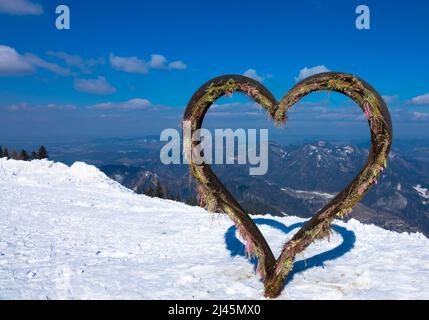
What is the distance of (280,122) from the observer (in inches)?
333

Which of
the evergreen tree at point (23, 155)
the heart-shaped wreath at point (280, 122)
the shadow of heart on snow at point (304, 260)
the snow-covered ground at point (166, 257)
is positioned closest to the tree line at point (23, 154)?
the evergreen tree at point (23, 155)

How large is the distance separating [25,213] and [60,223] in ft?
7.85

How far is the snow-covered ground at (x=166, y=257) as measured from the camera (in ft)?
30.8

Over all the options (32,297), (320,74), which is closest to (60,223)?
(32,297)

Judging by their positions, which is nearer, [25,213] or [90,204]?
[25,213]

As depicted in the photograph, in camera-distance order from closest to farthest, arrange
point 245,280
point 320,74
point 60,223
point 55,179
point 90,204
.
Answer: point 320,74 → point 245,280 → point 60,223 → point 90,204 → point 55,179

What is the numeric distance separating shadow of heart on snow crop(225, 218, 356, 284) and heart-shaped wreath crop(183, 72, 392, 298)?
111 centimetres

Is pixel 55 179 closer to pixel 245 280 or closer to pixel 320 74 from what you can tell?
pixel 245 280

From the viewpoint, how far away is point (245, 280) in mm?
10094

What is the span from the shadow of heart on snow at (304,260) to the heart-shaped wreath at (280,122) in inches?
43.6

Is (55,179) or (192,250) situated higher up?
(55,179)

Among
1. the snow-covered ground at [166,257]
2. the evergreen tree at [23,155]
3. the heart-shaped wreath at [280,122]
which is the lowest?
the snow-covered ground at [166,257]

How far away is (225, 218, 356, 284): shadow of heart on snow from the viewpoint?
11156 millimetres

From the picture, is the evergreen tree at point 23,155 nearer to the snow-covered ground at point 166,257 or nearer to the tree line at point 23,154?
the tree line at point 23,154
